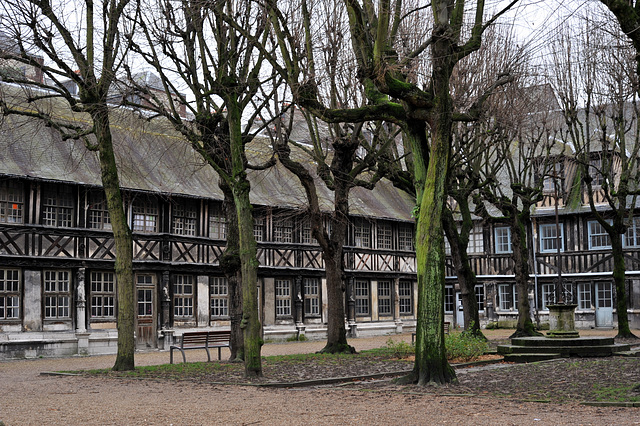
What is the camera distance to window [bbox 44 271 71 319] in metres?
22.6

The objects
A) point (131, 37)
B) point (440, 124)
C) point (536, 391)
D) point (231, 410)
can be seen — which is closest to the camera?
point (231, 410)

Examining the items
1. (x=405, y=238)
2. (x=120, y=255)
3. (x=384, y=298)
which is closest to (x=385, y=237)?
(x=405, y=238)

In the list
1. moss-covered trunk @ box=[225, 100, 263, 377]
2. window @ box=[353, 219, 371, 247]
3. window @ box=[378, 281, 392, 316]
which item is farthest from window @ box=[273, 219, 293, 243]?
moss-covered trunk @ box=[225, 100, 263, 377]

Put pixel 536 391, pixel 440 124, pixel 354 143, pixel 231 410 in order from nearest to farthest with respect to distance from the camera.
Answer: pixel 231 410 → pixel 536 391 → pixel 440 124 → pixel 354 143

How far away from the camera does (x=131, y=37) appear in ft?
47.6

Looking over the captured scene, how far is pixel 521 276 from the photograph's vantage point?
23359 mm

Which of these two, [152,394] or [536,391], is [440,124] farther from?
[152,394]

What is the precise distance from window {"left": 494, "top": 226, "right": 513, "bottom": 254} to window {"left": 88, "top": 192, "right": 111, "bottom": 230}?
18786 mm

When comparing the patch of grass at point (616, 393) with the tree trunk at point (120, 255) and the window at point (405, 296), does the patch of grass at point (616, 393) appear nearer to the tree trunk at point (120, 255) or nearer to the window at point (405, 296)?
the tree trunk at point (120, 255)

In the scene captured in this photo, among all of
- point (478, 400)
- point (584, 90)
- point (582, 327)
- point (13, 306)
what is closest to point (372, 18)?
point (478, 400)

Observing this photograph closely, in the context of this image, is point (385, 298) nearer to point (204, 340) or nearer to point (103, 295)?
point (103, 295)

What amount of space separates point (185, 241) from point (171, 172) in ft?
8.16

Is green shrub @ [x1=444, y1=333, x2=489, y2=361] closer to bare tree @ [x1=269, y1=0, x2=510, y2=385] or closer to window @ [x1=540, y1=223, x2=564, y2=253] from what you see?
bare tree @ [x1=269, y1=0, x2=510, y2=385]

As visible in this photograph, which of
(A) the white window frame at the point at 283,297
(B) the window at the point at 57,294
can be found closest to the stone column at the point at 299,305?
(A) the white window frame at the point at 283,297
